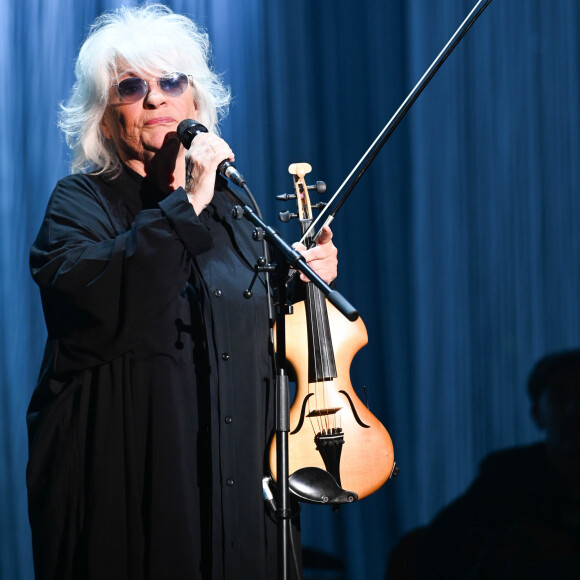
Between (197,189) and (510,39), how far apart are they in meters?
1.23

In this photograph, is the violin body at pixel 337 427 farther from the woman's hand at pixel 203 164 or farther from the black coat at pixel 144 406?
the woman's hand at pixel 203 164

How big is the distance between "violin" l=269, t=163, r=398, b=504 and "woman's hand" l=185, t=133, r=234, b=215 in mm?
276

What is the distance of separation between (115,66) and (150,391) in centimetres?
68

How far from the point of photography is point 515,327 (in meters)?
2.07

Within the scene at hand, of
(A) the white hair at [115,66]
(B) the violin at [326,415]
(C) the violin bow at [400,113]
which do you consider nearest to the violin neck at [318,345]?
(B) the violin at [326,415]

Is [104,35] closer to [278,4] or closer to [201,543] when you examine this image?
[278,4]

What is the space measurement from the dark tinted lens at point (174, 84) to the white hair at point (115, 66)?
20 mm

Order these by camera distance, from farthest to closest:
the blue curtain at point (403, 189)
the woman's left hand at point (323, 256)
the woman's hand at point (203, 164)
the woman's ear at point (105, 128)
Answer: the blue curtain at point (403, 189) < the woman's ear at point (105, 128) < the woman's left hand at point (323, 256) < the woman's hand at point (203, 164)

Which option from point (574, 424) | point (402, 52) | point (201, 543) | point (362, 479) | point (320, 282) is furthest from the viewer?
point (402, 52)

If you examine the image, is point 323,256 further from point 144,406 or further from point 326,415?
point 144,406

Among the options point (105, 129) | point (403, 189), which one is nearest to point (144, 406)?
point (105, 129)

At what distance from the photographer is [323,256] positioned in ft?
4.91

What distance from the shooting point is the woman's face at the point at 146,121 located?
1528 millimetres

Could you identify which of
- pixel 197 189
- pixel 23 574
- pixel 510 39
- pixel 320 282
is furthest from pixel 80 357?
pixel 510 39
